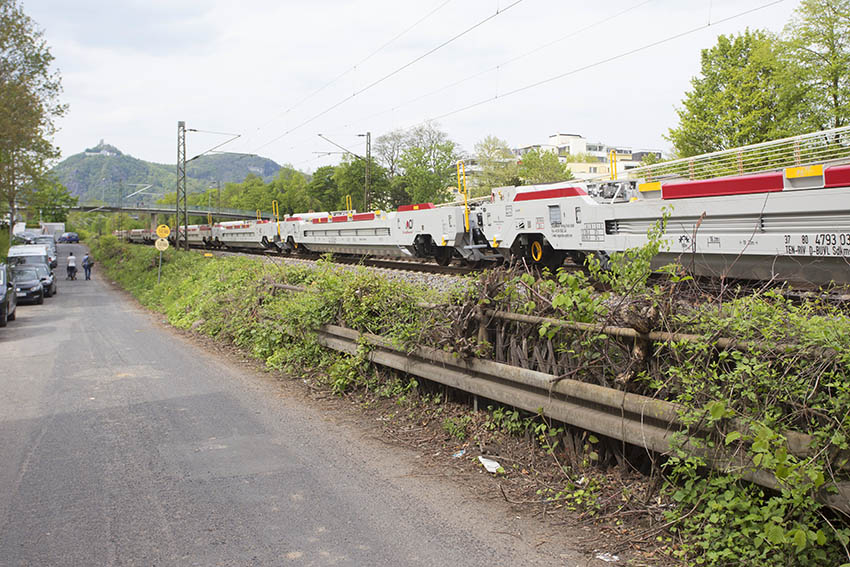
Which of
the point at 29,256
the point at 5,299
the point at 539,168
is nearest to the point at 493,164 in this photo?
the point at 539,168

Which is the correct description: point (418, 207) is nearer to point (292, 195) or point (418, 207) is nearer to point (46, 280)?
point (46, 280)

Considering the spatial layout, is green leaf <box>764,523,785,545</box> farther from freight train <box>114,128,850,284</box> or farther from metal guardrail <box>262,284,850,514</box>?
freight train <box>114,128,850,284</box>

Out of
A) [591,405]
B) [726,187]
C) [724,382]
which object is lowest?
[591,405]

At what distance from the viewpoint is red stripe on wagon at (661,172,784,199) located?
28.3ft

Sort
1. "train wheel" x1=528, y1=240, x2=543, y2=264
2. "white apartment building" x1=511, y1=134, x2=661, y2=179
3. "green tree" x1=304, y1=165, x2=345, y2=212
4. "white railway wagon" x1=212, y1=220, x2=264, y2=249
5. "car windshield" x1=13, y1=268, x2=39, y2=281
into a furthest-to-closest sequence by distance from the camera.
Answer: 1. "white apartment building" x1=511, y1=134, x2=661, y2=179
2. "green tree" x1=304, y1=165, x2=345, y2=212
3. "white railway wagon" x1=212, y1=220, x2=264, y2=249
4. "car windshield" x1=13, y1=268, x2=39, y2=281
5. "train wheel" x1=528, y1=240, x2=543, y2=264

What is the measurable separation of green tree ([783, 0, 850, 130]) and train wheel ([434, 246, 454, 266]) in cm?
2114

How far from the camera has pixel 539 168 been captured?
2857 inches

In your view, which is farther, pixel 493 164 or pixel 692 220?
pixel 493 164

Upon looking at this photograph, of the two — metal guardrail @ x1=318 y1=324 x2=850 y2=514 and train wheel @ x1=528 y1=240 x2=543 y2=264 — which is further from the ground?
train wheel @ x1=528 y1=240 x2=543 y2=264

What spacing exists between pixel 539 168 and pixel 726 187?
6481 centimetres

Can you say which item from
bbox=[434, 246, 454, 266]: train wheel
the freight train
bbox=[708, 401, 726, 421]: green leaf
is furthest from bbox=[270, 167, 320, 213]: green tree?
bbox=[708, 401, 726, 421]: green leaf

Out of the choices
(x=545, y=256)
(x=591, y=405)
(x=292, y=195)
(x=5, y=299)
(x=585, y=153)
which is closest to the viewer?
(x=591, y=405)

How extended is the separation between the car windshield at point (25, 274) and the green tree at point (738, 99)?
3044cm

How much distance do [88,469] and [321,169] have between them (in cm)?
8227
